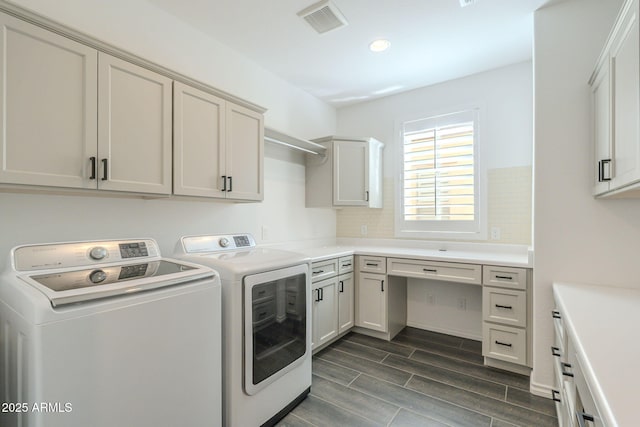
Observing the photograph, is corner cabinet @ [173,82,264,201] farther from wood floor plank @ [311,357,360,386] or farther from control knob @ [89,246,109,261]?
wood floor plank @ [311,357,360,386]

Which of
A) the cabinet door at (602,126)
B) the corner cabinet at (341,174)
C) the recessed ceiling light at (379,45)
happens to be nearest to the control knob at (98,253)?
the corner cabinet at (341,174)

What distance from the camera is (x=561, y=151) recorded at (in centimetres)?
200

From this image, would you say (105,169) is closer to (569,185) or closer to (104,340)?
(104,340)

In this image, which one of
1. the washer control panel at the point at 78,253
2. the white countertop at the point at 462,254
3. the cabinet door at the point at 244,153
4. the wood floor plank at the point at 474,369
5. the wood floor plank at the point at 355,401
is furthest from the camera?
the white countertop at the point at 462,254

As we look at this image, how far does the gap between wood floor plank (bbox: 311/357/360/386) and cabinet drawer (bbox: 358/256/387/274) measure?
973 millimetres

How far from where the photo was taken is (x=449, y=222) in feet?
10.7

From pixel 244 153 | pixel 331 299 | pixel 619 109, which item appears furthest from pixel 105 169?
pixel 619 109

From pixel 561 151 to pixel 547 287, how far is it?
93cm

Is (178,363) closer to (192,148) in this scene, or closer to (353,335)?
(192,148)

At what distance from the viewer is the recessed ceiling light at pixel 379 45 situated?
2541 millimetres

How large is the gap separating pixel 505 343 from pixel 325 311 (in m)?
1.51

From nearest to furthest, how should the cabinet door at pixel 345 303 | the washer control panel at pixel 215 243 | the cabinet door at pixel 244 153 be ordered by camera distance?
the washer control panel at pixel 215 243 < the cabinet door at pixel 244 153 < the cabinet door at pixel 345 303

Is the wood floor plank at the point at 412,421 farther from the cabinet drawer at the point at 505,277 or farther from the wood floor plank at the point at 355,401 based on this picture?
the cabinet drawer at the point at 505,277

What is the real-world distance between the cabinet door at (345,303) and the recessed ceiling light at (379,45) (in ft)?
7.04
